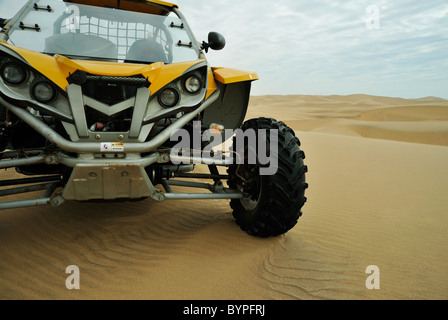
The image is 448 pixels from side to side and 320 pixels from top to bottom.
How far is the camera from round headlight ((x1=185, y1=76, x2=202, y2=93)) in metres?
2.82

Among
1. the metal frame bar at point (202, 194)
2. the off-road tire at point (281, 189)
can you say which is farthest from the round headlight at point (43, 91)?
the off-road tire at point (281, 189)

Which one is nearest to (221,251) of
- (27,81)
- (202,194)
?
(202,194)

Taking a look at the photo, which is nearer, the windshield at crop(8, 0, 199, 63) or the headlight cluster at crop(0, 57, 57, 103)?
the headlight cluster at crop(0, 57, 57, 103)

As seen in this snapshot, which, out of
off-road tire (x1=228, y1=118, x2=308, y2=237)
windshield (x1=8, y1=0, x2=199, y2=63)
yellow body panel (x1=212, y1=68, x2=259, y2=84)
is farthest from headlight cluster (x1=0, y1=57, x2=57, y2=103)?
off-road tire (x1=228, y1=118, x2=308, y2=237)

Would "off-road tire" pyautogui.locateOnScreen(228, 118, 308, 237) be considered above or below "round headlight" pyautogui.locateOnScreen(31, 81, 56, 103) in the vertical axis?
below

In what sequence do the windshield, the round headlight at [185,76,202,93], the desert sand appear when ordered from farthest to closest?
the windshield < the round headlight at [185,76,202,93] < the desert sand

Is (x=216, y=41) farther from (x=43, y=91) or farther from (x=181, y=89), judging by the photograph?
(x=43, y=91)

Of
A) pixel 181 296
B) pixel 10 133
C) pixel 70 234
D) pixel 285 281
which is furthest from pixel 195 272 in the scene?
pixel 10 133

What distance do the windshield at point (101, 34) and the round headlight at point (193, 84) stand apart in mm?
872

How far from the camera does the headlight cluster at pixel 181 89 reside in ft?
8.89

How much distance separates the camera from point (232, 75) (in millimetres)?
2973

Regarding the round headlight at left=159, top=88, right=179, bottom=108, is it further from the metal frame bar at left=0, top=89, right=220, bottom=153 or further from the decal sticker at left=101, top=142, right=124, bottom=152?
the decal sticker at left=101, top=142, right=124, bottom=152

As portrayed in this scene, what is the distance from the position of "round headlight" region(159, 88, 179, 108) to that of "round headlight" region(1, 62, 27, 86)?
1.02 metres
